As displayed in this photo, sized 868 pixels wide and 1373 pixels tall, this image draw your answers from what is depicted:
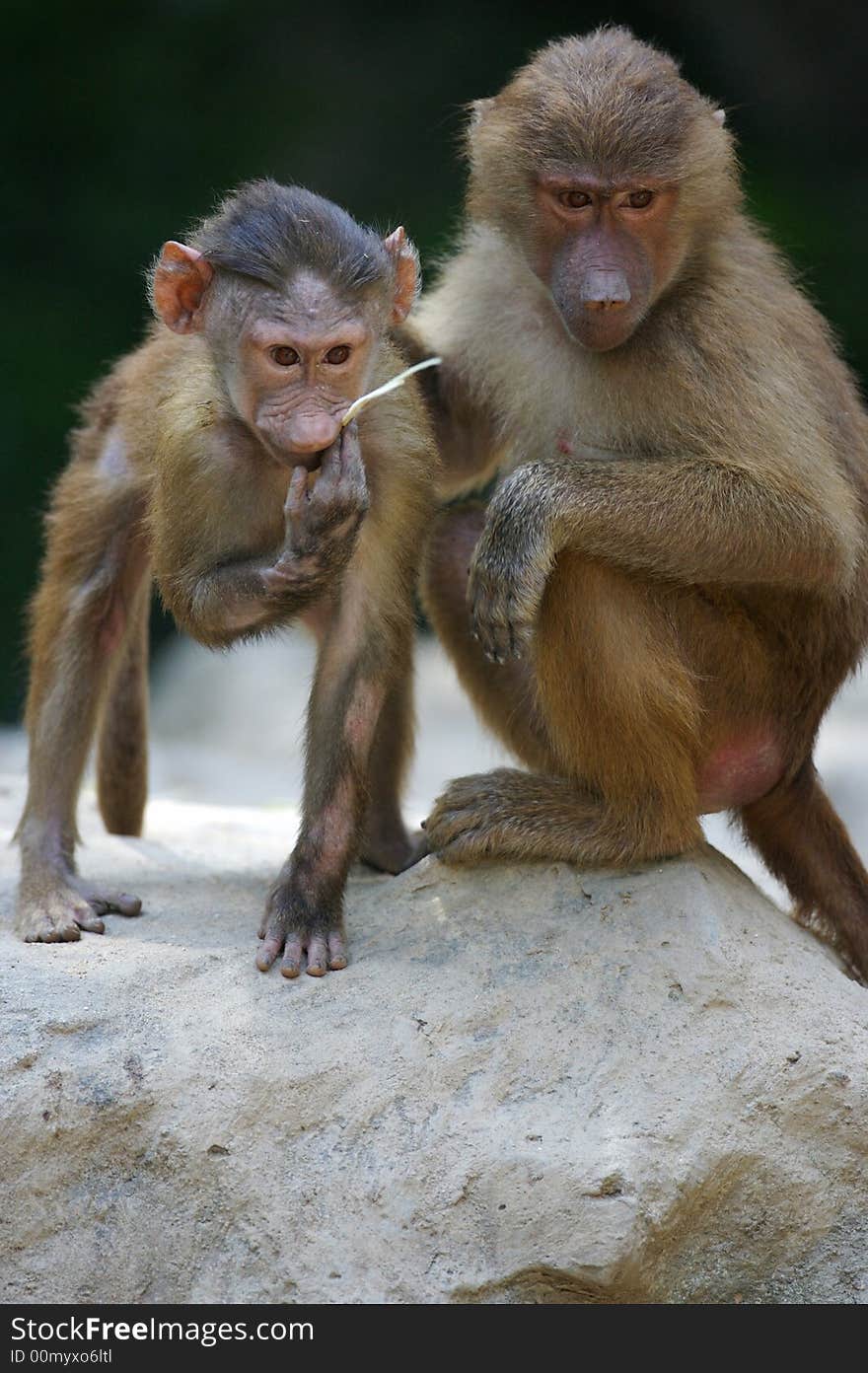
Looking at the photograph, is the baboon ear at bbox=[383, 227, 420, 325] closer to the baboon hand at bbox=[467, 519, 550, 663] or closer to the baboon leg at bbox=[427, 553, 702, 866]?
the baboon hand at bbox=[467, 519, 550, 663]

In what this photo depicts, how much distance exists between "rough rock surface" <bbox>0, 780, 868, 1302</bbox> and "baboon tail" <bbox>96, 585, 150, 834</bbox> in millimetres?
1366

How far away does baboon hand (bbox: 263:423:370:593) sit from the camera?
3475 mm

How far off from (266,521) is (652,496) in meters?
0.94

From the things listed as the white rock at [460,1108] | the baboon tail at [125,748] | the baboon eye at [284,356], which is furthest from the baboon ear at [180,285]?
the white rock at [460,1108]

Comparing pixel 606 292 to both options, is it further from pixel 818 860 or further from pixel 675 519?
pixel 818 860

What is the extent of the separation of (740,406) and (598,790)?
1.02m

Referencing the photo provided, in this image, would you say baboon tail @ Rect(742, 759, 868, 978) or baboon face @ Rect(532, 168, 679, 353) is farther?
baboon tail @ Rect(742, 759, 868, 978)

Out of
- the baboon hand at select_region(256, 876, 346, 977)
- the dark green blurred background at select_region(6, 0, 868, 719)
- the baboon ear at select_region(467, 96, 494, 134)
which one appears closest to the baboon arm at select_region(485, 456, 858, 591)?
the baboon hand at select_region(256, 876, 346, 977)

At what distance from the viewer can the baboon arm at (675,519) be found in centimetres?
385

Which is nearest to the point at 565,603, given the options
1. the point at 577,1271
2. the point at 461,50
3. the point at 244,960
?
the point at 244,960

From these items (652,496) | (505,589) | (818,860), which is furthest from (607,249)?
(818,860)

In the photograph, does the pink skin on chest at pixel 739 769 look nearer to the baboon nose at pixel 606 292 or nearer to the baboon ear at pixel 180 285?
the baboon nose at pixel 606 292

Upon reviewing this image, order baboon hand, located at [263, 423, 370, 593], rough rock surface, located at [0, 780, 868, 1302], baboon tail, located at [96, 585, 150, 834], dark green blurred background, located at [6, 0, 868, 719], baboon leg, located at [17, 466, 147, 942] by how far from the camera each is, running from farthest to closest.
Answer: dark green blurred background, located at [6, 0, 868, 719], baboon tail, located at [96, 585, 150, 834], baboon leg, located at [17, 466, 147, 942], baboon hand, located at [263, 423, 370, 593], rough rock surface, located at [0, 780, 868, 1302]

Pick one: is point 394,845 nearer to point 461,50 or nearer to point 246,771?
point 246,771
